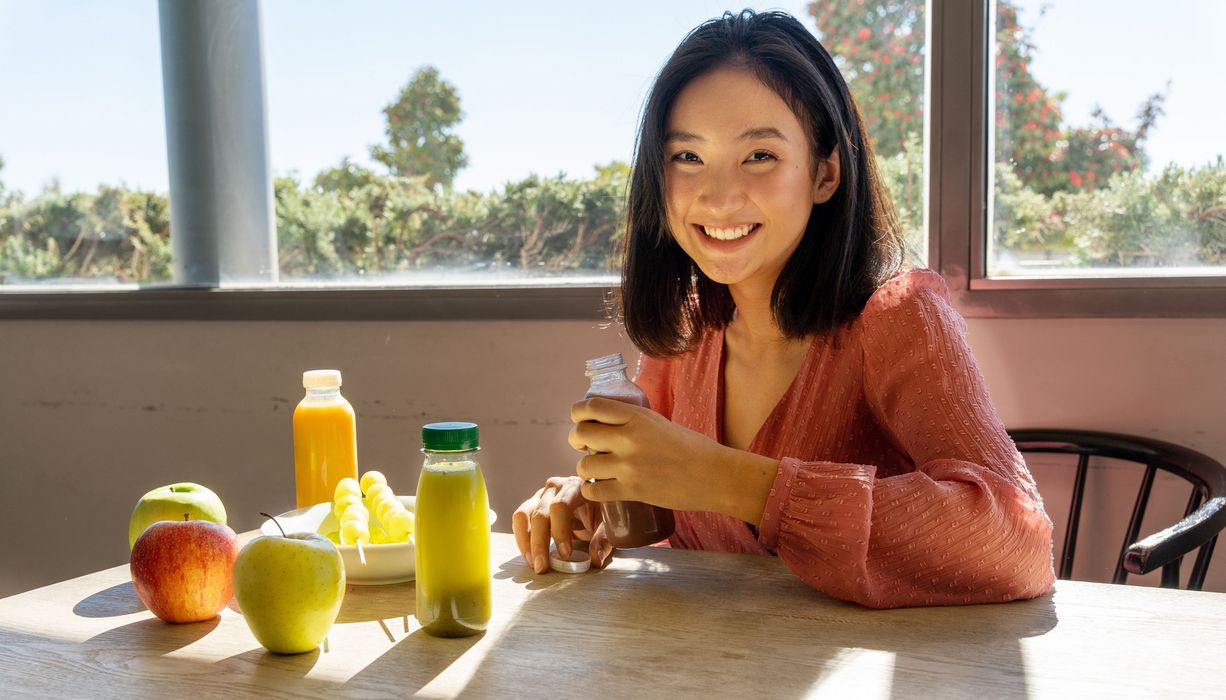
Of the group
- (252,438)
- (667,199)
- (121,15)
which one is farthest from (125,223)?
(667,199)

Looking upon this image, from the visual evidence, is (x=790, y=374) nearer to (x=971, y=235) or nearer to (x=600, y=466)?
(x=600, y=466)

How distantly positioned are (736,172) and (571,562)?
1.80 feet

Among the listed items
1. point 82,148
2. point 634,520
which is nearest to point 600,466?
point 634,520

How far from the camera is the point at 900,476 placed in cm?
111

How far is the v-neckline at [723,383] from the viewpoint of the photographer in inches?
55.6

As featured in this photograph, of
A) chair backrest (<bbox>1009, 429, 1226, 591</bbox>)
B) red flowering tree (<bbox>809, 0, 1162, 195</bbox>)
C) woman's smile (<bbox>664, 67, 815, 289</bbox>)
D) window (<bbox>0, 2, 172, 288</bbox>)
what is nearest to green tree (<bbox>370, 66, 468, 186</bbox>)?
window (<bbox>0, 2, 172, 288</bbox>)

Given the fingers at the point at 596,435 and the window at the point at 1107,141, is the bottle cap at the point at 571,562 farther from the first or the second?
the window at the point at 1107,141

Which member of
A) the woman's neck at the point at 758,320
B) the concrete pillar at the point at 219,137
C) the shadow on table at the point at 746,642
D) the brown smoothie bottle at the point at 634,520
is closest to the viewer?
the shadow on table at the point at 746,642

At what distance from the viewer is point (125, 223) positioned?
2770 millimetres

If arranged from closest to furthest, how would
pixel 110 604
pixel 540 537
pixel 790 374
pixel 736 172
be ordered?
pixel 110 604 → pixel 540 537 → pixel 736 172 → pixel 790 374

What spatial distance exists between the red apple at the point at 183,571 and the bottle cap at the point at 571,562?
0.37m

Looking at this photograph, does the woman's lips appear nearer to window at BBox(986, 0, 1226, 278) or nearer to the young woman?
the young woman

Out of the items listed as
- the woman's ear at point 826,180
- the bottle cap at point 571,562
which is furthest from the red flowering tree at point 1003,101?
the bottle cap at point 571,562

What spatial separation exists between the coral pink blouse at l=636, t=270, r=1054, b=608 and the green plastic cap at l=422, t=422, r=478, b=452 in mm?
356
